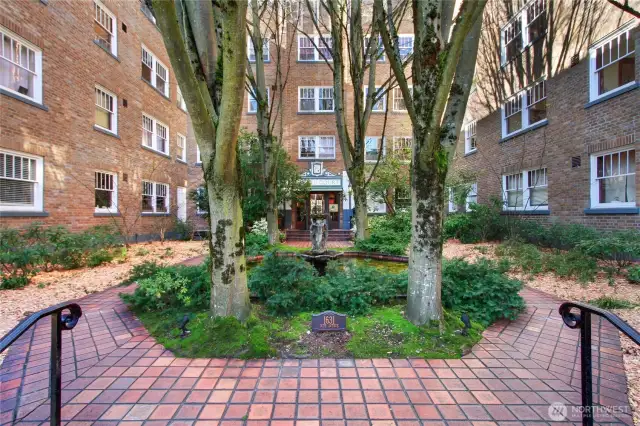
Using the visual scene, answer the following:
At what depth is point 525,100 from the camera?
1182 centimetres

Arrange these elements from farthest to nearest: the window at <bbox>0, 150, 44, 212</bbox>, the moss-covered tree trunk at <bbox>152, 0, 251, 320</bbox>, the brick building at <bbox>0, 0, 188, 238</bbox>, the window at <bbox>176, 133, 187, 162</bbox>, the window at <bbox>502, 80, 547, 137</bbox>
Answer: the window at <bbox>176, 133, 187, 162</bbox>, the window at <bbox>502, 80, 547, 137</bbox>, the brick building at <bbox>0, 0, 188, 238</bbox>, the window at <bbox>0, 150, 44, 212</bbox>, the moss-covered tree trunk at <bbox>152, 0, 251, 320</bbox>

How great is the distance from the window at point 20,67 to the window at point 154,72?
5860 mm

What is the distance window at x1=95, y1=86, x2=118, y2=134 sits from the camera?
1148cm

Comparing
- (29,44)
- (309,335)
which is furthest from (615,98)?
(29,44)

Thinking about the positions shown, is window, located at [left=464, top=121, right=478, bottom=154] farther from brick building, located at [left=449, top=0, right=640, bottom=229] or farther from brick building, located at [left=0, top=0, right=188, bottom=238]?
brick building, located at [left=0, top=0, right=188, bottom=238]

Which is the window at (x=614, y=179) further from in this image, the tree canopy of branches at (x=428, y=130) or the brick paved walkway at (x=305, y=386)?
the tree canopy of branches at (x=428, y=130)

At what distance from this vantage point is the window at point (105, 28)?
11.2 metres

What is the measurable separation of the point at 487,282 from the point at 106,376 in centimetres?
465

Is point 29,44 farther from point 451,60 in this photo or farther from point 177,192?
point 451,60

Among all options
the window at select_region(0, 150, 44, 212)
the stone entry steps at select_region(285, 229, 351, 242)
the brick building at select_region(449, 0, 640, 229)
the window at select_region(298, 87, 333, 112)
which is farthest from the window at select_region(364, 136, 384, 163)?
the window at select_region(0, 150, 44, 212)

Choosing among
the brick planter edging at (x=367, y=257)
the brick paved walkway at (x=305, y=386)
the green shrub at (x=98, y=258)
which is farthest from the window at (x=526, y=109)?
the green shrub at (x=98, y=258)

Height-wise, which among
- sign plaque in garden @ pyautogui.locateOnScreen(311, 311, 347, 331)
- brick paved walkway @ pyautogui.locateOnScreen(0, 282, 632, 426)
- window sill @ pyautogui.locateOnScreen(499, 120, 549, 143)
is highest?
window sill @ pyautogui.locateOnScreen(499, 120, 549, 143)

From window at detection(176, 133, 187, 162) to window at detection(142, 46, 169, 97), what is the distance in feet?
8.02

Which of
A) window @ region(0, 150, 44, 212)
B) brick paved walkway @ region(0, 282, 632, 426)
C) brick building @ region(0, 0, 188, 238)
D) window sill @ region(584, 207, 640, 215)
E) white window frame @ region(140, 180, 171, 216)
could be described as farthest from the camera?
white window frame @ region(140, 180, 171, 216)
